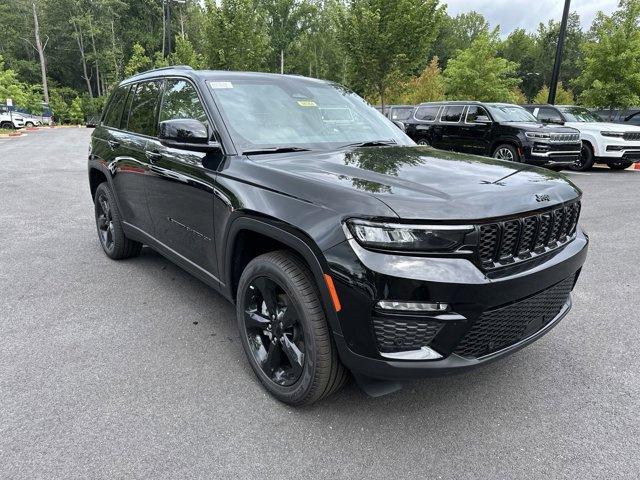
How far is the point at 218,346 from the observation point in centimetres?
327

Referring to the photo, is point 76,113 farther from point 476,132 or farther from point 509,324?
point 509,324

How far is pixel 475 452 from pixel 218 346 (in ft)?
5.79

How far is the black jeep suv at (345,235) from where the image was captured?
2045 mm

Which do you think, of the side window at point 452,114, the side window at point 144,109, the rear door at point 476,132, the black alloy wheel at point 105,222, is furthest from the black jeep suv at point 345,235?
the side window at point 452,114

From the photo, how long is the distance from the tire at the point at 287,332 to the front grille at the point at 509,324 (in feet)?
2.10

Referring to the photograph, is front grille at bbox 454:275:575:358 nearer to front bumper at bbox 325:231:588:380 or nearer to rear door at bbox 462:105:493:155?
front bumper at bbox 325:231:588:380

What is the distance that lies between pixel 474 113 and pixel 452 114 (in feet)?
2.38

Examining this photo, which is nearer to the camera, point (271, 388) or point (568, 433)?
point (568, 433)

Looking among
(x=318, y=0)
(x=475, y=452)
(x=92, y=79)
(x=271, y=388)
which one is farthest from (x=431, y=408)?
(x=92, y=79)

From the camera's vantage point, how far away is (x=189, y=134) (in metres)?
2.91

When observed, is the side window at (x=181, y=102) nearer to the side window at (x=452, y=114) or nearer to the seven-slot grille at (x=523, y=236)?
the seven-slot grille at (x=523, y=236)

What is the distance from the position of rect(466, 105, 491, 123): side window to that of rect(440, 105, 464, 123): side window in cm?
29

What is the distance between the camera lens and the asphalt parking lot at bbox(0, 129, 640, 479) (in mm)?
2213

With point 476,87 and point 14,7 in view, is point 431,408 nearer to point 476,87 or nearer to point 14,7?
point 476,87
